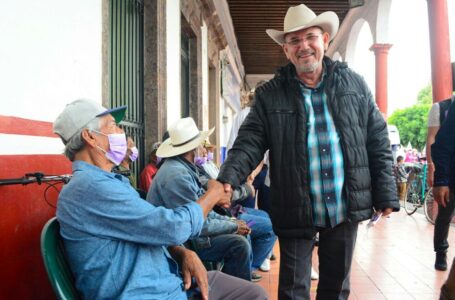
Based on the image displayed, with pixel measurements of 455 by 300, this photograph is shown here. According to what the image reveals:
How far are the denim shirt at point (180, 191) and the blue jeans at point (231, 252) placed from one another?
0.04m

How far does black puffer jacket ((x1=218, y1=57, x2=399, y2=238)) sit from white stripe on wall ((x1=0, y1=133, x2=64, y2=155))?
97 centimetres

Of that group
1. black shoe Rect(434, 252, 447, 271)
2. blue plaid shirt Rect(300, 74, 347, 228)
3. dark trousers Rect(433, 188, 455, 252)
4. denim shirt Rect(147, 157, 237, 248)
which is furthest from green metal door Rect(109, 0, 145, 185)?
black shoe Rect(434, 252, 447, 271)

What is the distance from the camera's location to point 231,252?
8.89 feet

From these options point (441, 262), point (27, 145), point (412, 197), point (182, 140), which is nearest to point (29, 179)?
point (27, 145)

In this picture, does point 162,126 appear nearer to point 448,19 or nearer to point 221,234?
point 221,234

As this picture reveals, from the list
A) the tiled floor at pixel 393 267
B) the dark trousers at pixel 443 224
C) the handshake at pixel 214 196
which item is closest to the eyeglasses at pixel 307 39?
the handshake at pixel 214 196

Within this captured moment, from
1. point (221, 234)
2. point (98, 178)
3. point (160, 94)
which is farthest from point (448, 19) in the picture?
point (98, 178)

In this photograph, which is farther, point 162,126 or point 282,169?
point 162,126

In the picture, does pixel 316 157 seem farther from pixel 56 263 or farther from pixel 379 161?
pixel 56 263

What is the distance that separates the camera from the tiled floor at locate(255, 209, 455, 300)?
3447 mm

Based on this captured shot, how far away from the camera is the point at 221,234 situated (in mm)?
2742

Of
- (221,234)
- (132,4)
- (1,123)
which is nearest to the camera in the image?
(1,123)

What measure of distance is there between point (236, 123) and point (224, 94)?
6.38 metres

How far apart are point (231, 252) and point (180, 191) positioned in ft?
1.85
